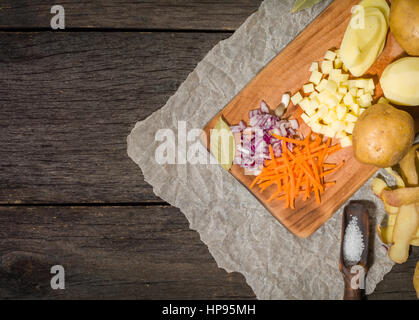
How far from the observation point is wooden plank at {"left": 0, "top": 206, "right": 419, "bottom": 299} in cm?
151

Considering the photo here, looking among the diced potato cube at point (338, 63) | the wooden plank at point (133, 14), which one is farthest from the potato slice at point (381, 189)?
the wooden plank at point (133, 14)

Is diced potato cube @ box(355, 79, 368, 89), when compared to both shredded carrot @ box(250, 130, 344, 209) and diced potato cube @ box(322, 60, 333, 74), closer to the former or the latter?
diced potato cube @ box(322, 60, 333, 74)

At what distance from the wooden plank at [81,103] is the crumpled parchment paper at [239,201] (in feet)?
0.22

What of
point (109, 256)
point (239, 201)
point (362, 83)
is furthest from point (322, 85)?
point (109, 256)

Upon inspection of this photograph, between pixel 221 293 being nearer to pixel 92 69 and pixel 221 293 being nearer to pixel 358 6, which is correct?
pixel 92 69

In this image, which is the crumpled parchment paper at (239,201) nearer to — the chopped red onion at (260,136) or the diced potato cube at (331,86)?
the chopped red onion at (260,136)

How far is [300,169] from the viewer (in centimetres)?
137

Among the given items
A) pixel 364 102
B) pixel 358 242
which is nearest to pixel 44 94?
pixel 364 102

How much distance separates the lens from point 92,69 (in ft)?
4.87

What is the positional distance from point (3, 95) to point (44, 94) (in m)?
0.17

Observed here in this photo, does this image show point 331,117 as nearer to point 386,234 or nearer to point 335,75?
point 335,75

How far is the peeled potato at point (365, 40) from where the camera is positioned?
1.32 metres

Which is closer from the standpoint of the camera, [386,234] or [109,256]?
[386,234]

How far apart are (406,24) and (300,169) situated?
59cm
